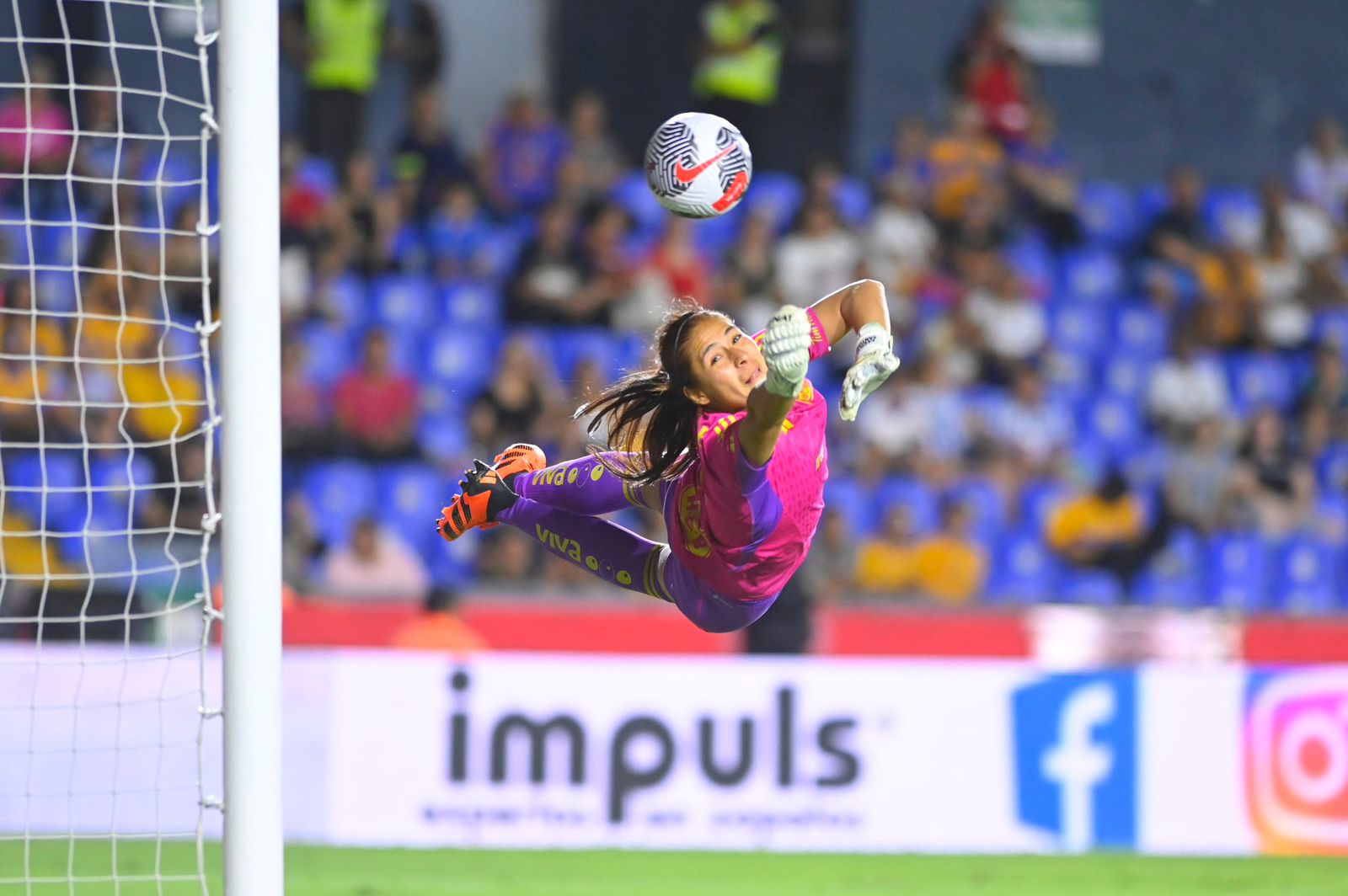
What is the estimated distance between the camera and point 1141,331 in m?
13.0

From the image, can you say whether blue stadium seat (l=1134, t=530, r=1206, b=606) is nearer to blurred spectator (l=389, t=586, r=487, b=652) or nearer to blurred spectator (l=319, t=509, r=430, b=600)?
blurred spectator (l=389, t=586, r=487, b=652)

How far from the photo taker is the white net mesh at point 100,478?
8008 millimetres

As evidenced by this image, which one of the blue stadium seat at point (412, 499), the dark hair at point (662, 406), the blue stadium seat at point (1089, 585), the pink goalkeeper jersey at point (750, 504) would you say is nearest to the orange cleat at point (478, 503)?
the dark hair at point (662, 406)

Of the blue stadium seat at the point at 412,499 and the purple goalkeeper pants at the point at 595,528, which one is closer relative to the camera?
the purple goalkeeper pants at the point at 595,528

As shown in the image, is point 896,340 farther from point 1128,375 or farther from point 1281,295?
point 1281,295

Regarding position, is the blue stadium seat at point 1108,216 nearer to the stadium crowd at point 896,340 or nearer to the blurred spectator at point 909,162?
the stadium crowd at point 896,340

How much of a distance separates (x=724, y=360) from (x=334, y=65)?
879 centimetres

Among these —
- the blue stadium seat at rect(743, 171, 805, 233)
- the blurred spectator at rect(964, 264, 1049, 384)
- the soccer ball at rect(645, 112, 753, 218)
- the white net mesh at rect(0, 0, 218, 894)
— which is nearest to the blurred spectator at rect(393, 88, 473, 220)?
the white net mesh at rect(0, 0, 218, 894)

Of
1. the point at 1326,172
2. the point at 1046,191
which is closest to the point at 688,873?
the point at 1046,191

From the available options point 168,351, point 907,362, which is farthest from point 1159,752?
point 168,351

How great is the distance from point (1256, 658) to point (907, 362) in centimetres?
327

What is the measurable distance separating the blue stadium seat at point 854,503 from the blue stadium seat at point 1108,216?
362 cm

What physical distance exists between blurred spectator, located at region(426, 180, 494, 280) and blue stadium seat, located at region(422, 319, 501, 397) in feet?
2.09

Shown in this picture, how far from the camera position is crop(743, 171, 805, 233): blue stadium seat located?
12820 millimetres
